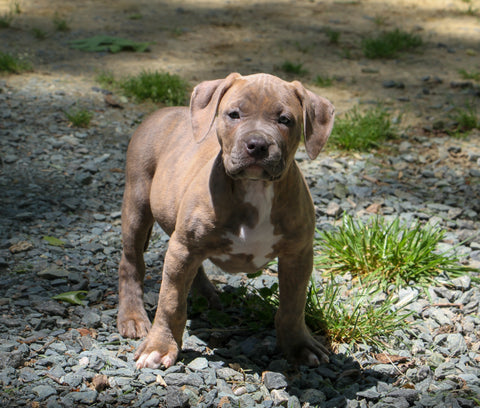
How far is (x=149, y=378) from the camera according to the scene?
3.49 m

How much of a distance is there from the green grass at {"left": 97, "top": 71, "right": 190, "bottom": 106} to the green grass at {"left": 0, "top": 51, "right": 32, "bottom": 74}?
1.36 metres

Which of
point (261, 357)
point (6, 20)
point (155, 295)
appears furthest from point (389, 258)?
point (6, 20)

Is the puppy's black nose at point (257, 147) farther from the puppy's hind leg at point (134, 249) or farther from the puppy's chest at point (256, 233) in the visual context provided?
the puppy's hind leg at point (134, 249)

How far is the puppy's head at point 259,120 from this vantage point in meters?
3.11

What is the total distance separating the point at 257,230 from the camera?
3.43m

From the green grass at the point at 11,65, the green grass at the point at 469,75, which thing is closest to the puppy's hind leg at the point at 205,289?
the green grass at the point at 11,65

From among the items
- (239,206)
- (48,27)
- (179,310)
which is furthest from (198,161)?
(48,27)

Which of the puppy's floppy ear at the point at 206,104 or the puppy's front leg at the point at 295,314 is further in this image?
the puppy's front leg at the point at 295,314

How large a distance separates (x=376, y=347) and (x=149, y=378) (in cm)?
146

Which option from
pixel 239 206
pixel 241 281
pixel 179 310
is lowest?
pixel 241 281

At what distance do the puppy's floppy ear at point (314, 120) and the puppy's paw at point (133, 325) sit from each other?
1580 mm

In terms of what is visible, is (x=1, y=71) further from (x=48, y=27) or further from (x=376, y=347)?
(x=376, y=347)

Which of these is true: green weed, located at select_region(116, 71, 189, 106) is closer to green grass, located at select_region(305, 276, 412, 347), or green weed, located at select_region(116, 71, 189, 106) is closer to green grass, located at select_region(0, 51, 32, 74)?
green grass, located at select_region(0, 51, 32, 74)

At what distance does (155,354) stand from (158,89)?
4.38 m
